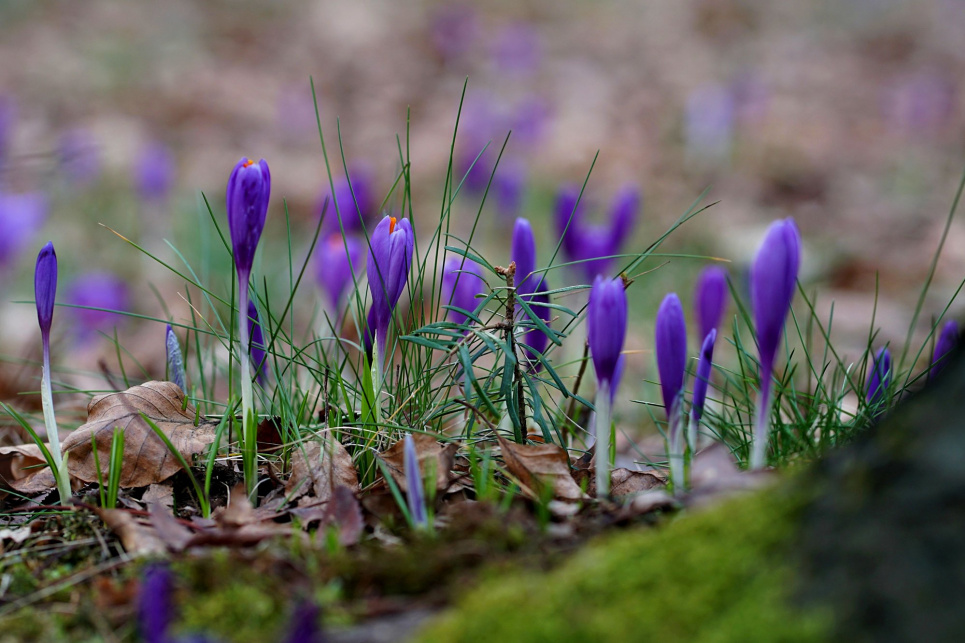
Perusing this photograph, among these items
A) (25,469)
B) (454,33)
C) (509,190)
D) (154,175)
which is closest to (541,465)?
(25,469)

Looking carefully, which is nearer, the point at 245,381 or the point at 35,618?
the point at 35,618

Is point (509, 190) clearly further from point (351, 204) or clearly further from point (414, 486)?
point (414, 486)

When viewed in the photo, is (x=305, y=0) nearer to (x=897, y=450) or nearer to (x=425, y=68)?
(x=425, y=68)

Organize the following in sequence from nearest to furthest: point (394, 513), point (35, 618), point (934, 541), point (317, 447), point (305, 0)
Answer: point (934, 541)
point (35, 618)
point (394, 513)
point (317, 447)
point (305, 0)

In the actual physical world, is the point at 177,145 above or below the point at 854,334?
above

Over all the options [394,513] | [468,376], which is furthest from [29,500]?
[468,376]
